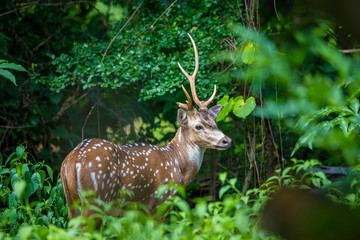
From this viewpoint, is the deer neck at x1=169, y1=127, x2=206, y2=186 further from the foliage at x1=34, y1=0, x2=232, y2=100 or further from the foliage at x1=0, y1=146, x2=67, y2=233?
the foliage at x1=0, y1=146, x2=67, y2=233

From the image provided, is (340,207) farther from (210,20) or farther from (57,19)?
(57,19)

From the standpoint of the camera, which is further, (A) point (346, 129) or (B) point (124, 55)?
(B) point (124, 55)

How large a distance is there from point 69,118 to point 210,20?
2.87m

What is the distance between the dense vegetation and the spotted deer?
0.24 meters

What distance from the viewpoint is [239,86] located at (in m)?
4.89

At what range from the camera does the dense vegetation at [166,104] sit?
78.5 inches

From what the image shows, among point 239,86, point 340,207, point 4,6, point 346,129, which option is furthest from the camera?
point 4,6

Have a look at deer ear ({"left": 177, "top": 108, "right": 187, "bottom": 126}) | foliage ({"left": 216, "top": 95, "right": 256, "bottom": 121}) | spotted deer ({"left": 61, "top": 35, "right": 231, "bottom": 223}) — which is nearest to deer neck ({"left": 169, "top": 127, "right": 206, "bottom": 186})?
spotted deer ({"left": 61, "top": 35, "right": 231, "bottom": 223})

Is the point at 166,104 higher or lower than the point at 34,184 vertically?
higher

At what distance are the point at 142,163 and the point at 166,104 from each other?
209 centimetres

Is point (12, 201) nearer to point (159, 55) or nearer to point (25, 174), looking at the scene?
point (25, 174)

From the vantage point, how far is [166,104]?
6.04m

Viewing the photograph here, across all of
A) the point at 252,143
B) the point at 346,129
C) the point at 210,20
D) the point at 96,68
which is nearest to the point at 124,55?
the point at 96,68

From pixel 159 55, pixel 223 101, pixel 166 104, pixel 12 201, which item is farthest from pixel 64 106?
pixel 223 101
